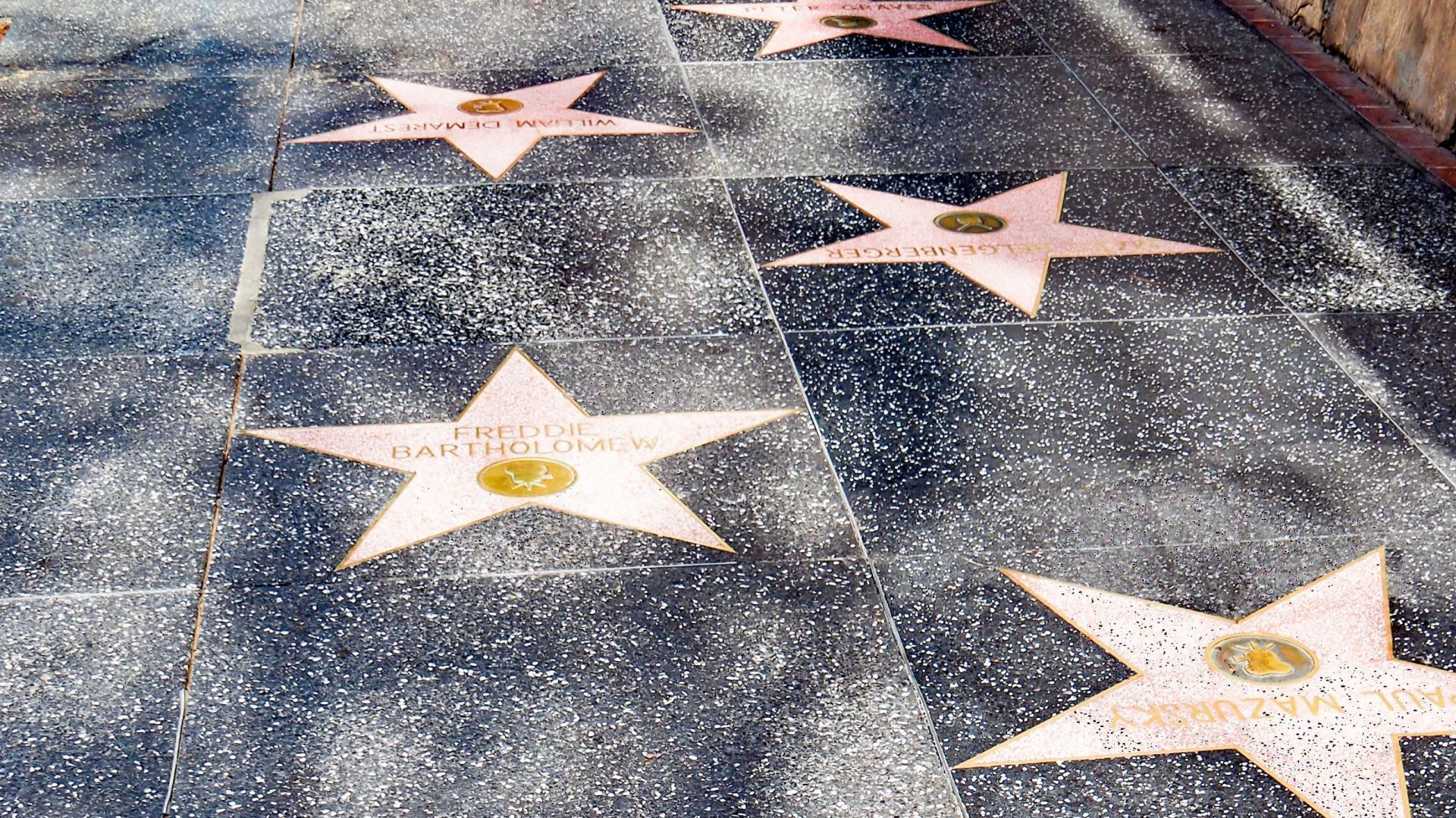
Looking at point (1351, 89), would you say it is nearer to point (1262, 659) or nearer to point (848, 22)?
point (848, 22)

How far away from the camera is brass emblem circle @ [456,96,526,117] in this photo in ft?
16.7

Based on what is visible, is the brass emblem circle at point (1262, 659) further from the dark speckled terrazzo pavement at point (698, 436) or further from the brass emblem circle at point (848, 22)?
the brass emblem circle at point (848, 22)

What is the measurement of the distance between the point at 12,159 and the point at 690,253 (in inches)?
88.5

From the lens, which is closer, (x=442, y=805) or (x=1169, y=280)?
(x=442, y=805)

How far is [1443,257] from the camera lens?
4.18 meters

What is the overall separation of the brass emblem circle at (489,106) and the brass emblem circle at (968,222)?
167 cm

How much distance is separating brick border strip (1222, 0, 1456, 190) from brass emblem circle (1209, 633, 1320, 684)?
2.66m

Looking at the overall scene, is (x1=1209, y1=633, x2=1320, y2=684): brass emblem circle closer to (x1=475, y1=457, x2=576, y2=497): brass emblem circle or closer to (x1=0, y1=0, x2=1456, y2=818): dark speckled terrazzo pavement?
(x1=0, y1=0, x2=1456, y2=818): dark speckled terrazzo pavement

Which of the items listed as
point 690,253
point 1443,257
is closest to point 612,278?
point 690,253

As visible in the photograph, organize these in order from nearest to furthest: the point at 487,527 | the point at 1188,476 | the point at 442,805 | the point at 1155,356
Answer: the point at 442,805 → the point at 487,527 → the point at 1188,476 → the point at 1155,356

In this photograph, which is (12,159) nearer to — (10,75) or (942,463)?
(10,75)

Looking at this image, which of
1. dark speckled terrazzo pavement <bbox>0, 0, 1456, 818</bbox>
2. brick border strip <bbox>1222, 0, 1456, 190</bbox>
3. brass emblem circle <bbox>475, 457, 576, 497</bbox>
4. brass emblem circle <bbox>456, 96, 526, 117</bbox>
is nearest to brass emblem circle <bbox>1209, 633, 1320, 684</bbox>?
dark speckled terrazzo pavement <bbox>0, 0, 1456, 818</bbox>

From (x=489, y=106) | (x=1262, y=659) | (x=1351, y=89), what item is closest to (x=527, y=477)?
(x=1262, y=659)

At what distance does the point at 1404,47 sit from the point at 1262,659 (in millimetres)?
3500
